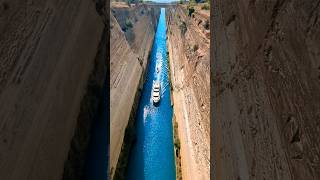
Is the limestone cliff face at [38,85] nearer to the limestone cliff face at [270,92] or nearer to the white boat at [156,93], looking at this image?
the limestone cliff face at [270,92]

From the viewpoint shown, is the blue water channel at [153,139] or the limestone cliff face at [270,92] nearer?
the limestone cliff face at [270,92]

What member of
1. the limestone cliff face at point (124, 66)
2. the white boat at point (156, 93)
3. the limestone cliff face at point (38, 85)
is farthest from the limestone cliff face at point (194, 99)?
the limestone cliff face at point (38, 85)

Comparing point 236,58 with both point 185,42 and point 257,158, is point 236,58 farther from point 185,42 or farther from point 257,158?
point 185,42

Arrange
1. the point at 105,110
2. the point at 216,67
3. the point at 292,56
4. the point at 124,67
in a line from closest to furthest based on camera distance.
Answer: the point at 292,56 < the point at 216,67 < the point at 105,110 < the point at 124,67

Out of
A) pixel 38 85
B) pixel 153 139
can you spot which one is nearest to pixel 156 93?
pixel 153 139

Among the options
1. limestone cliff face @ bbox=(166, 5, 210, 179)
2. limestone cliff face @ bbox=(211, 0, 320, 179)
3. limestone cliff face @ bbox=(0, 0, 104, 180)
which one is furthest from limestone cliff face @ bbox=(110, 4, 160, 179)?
limestone cliff face @ bbox=(211, 0, 320, 179)

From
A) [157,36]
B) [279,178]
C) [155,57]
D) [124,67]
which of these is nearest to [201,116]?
[124,67]
